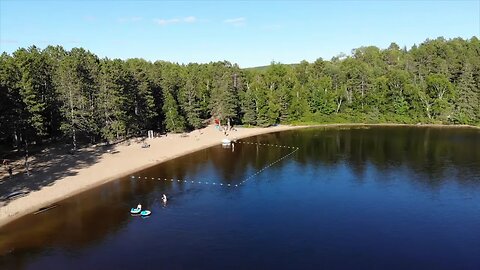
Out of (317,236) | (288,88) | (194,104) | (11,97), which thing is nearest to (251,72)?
(288,88)

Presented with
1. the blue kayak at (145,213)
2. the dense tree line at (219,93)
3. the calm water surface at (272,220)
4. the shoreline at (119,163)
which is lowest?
the calm water surface at (272,220)

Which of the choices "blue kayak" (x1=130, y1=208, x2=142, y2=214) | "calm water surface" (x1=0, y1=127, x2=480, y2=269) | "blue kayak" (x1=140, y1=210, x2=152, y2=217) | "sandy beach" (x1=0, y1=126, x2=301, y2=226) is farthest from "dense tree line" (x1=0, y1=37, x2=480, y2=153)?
"blue kayak" (x1=140, y1=210, x2=152, y2=217)

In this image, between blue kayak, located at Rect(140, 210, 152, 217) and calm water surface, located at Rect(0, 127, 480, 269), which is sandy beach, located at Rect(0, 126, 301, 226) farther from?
blue kayak, located at Rect(140, 210, 152, 217)

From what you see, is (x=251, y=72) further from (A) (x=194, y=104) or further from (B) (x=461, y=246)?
(B) (x=461, y=246)

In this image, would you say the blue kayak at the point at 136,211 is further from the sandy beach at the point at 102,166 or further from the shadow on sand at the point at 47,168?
the shadow on sand at the point at 47,168

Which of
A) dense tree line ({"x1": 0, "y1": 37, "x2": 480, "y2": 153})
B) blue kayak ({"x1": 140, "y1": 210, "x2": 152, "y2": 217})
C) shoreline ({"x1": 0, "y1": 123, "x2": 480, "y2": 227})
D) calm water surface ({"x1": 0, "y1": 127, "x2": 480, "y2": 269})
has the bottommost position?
calm water surface ({"x1": 0, "y1": 127, "x2": 480, "y2": 269})

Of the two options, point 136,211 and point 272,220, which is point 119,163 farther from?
point 272,220

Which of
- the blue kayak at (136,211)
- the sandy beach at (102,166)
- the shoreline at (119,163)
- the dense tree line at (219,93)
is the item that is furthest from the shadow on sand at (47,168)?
the blue kayak at (136,211)
